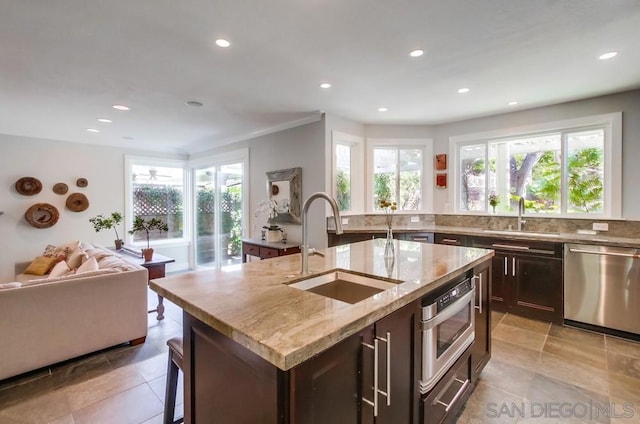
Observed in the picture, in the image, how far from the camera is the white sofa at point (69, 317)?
232 centimetres

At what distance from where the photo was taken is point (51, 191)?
5086 millimetres

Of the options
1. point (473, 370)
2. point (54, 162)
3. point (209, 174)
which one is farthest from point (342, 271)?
point (54, 162)

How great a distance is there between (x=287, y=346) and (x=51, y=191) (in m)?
6.28

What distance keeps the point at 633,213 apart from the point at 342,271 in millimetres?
3735

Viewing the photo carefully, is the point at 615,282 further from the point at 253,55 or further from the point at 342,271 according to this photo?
the point at 253,55

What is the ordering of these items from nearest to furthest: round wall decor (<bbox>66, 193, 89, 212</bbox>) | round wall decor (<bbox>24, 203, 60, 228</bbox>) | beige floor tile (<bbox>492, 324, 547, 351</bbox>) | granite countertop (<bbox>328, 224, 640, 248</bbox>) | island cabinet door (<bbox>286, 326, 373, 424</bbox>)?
1. island cabinet door (<bbox>286, 326, 373, 424</bbox>)
2. beige floor tile (<bbox>492, 324, 547, 351</bbox>)
3. granite countertop (<bbox>328, 224, 640, 248</bbox>)
4. round wall decor (<bbox>24, 203, 60, 228</bbox>)
5. round wall decor (<bbox>66, 193, 89, 212</bbox>)

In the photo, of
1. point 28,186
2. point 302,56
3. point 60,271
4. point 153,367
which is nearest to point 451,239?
point 302,56

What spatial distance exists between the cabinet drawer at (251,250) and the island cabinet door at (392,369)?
3139 mm

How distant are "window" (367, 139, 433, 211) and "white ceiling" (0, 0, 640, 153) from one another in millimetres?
778

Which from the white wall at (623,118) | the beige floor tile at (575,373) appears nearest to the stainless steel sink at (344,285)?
the beige floor tile at (575,373)

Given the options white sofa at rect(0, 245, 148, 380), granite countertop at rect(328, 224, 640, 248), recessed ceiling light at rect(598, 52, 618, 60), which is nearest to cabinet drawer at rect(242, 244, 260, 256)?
granite countertop at rect(328, 224, 640, 248)

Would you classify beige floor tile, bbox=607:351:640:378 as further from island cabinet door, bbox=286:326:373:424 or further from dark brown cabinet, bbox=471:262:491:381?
island cabinet door, bbox=286:326:373:424

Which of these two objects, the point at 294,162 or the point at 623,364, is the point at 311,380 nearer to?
the point at 623,364

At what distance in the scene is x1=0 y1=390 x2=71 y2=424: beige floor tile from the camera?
1952mm
